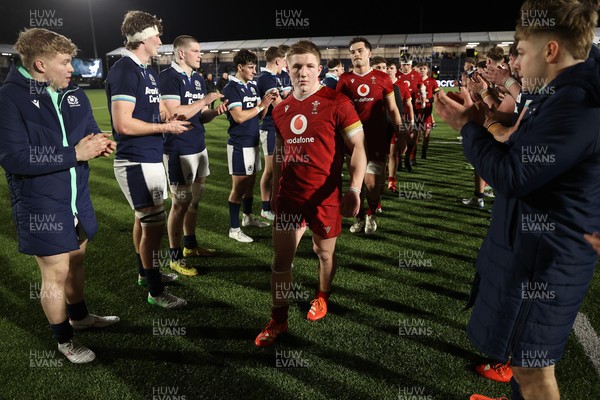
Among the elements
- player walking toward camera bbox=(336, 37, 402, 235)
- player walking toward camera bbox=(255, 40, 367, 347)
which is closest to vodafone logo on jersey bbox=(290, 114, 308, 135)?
player walking toward camera bbox=(255, 40, 367, 347)

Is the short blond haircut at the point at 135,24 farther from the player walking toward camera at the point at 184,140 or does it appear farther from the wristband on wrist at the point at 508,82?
the wristband on wrist at the point at 508,82

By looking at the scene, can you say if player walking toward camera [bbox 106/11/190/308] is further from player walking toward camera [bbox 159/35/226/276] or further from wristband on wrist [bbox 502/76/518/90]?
wristband on wrist [bbox 502/76/518/90]

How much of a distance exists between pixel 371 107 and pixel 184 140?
8.62ft

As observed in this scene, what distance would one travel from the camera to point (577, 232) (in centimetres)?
154

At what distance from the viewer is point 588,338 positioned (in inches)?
126

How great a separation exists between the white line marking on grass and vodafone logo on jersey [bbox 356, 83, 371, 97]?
358 cm

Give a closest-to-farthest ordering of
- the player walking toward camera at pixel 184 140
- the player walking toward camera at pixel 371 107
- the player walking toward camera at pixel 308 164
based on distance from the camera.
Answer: the player walking toward camera at pixel 308 164
the player walking toward camera at pixel 184 140
the player walking toward camera at pixel 371 107

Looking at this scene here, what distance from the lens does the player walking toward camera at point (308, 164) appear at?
294 centimetres

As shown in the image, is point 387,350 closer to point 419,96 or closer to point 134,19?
point 134,19

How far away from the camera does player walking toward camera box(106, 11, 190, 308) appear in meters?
3.30

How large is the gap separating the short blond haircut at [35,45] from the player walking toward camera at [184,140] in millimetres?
1580

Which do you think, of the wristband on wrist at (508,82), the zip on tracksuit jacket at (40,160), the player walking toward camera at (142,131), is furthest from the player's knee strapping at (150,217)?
the wristband on wrist at (508,82)

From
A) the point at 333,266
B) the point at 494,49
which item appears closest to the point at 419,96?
the point at 494,49

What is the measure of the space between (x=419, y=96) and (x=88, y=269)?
8849 mm
